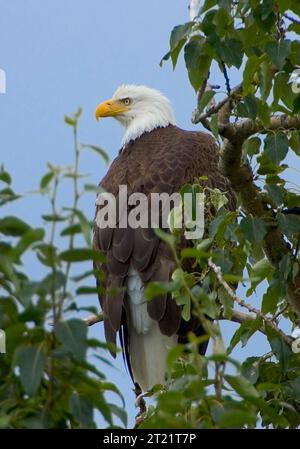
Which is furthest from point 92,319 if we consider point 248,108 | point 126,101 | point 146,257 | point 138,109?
point 126,101

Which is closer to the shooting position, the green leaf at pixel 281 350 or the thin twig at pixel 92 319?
the green leaf at pixel 281 350

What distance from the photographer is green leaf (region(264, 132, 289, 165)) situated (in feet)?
14.4

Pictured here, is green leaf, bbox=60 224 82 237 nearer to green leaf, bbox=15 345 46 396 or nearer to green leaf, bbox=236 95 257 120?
green leaf, bbox=15 345 46 396

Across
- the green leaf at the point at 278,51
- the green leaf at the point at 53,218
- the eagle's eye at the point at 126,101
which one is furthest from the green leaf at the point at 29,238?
the eagle's eye at the point at 126,101

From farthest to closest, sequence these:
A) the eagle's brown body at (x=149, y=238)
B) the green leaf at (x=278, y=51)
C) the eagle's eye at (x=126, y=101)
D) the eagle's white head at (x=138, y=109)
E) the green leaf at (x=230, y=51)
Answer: the eagle's eye at (x=126, y=101), the eagle's white head at (x=138, y=109), the eagle's brown body at (x=149, y=238), the green leaf at (x=230, y=51), the green leaf at (x=278, y=51)

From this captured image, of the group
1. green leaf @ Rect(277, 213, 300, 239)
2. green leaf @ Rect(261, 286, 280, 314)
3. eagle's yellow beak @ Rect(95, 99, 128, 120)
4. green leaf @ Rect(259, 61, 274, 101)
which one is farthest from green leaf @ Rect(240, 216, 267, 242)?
eagle's yellow beak @ Rect(95, 99, 128, 120)

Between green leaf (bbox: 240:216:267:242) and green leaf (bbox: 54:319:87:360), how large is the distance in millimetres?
1935

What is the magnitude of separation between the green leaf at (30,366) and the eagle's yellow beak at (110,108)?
520 centimetres

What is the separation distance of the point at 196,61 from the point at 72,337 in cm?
200

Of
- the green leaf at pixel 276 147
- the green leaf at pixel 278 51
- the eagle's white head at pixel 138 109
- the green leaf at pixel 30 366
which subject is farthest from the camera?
the eagle's white head at pixel 138 109

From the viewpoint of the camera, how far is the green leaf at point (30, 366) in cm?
250

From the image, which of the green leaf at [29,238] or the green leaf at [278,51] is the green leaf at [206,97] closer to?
the green leaf at [278,51]

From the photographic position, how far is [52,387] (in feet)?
8.59

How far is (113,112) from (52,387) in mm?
5218
